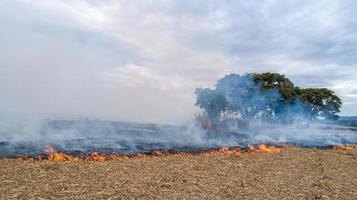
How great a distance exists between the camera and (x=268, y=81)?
138ft

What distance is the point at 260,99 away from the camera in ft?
132

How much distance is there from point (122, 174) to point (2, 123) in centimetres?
1727

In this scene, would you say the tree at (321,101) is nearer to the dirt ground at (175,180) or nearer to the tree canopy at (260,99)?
the tree canopy at (260,99)

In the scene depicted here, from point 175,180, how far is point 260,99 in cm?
3188

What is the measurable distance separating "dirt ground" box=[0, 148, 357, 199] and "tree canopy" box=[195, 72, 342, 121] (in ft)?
87.5

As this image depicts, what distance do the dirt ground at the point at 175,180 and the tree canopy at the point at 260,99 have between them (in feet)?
87.5

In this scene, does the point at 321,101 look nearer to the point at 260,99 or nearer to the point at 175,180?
the point at 260,99

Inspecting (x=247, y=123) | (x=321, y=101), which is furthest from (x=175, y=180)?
(x=321, y=101)

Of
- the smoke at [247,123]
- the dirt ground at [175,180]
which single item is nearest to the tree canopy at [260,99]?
the smoke at [247,123]

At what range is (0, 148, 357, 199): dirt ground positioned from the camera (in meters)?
8.05

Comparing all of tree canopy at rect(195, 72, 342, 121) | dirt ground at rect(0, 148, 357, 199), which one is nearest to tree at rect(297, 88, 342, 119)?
tree canopy at rect(195, 72, 342, 121)

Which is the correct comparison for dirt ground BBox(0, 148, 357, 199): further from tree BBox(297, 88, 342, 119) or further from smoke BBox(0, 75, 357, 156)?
tree BBox(297, 88, 342, 119)

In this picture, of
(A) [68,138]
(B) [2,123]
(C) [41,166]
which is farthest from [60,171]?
(B) [2,123]

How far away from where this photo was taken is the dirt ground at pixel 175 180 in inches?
317
